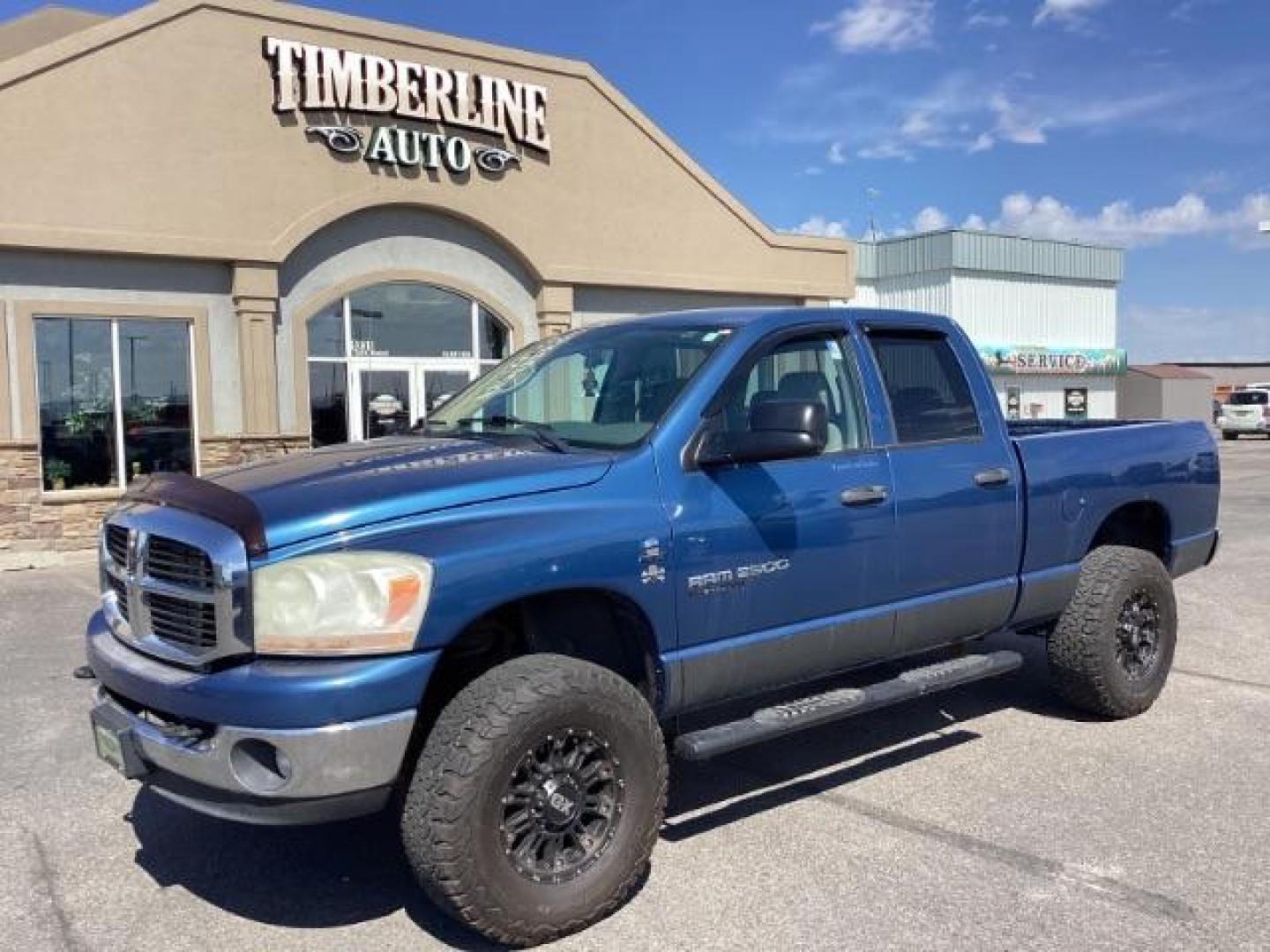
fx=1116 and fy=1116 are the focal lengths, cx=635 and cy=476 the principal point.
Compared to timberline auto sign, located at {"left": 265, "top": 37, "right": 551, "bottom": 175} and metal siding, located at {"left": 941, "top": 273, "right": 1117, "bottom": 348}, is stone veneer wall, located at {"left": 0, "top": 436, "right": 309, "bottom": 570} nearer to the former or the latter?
timberline auto sign, located at {"left": 265, "top": 37, "right": 551, "bottom": 175}

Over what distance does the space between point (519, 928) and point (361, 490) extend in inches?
55.7

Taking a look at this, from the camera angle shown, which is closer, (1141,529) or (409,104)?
(1141,529)

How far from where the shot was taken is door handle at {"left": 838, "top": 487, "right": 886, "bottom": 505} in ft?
14.5

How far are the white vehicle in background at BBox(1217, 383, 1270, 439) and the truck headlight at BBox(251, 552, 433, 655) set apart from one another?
1762 inches

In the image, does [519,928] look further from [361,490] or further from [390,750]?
[361,490]

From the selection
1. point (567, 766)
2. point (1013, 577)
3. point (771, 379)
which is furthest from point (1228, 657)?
point (567, 766)

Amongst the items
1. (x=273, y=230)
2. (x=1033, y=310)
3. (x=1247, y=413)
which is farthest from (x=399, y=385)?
(x=1247, y=413)

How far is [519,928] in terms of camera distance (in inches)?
133

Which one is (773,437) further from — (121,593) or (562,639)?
(121,593)

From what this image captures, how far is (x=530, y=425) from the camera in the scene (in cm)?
445

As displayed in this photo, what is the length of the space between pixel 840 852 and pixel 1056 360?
37.7 metres

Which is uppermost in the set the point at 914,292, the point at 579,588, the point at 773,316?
the point at 914,292

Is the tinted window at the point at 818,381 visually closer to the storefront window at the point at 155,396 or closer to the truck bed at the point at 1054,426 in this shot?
the truck bed at the point at 1054,426

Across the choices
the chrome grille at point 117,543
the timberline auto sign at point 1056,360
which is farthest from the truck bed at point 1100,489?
the timberline auto sign at point 1056,360
